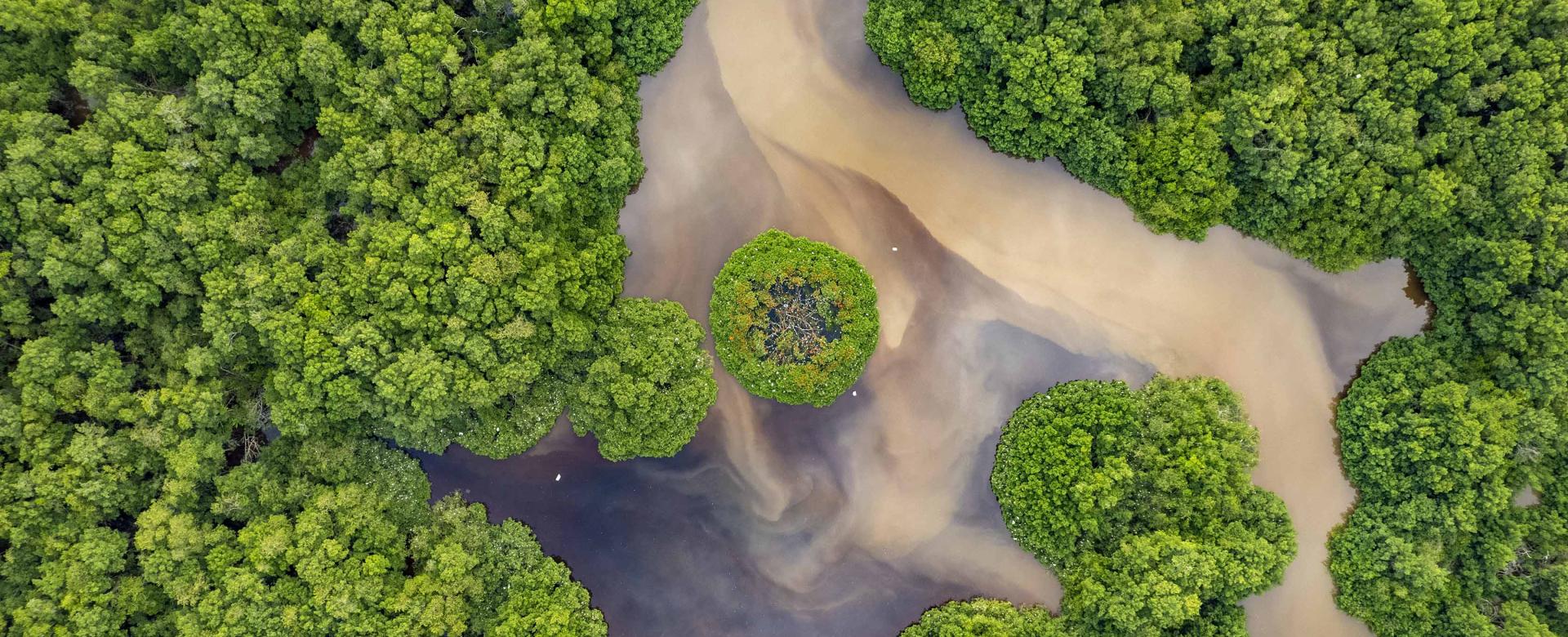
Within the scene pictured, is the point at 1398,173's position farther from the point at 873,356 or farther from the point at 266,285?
the point at 266,285


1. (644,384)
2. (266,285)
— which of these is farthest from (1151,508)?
(266,285)

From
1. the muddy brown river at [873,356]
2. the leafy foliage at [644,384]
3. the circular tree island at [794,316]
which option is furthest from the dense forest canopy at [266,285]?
the muddy brown river at [873,356]

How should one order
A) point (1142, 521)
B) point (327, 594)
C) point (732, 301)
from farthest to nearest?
point (732, 301)
point (1142, 521)
point (327, 594)

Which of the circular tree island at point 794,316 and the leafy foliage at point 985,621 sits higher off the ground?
the circular tree island at point 794,316

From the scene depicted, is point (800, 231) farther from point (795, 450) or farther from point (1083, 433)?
point (1083, 433)

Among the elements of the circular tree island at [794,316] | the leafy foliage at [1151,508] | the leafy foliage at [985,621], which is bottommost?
the leafy foliage at [985,621]

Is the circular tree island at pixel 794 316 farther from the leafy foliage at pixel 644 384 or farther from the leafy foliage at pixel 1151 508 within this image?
the leafy foliage at pixel 1151 508

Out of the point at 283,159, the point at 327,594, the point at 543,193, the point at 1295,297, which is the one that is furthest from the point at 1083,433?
the point at 283,159
